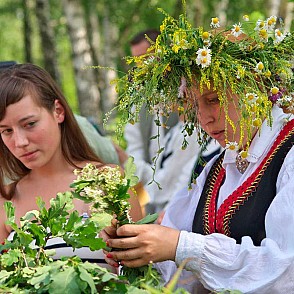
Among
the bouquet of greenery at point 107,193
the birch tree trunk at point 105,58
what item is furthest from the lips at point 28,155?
the birch tree trunk at point 105,58

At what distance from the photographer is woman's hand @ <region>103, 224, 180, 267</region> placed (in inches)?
96.0

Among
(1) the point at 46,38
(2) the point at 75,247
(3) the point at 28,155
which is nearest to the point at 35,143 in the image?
(3) the point at 28,155

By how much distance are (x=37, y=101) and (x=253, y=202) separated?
120cm

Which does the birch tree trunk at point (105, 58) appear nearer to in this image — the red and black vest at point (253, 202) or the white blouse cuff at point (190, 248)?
the red and black vest at point (253, 202)

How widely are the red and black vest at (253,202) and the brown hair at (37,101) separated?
0.98 metres

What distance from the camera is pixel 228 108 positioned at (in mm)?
2607

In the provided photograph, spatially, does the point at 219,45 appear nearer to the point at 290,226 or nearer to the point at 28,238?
the point at 290,226

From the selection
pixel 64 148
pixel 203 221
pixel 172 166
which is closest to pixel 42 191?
pixel 64 148

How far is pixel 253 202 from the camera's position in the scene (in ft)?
8.46

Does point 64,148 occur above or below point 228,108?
below

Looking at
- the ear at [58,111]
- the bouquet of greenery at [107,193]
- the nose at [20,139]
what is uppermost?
the ear at [58,111]

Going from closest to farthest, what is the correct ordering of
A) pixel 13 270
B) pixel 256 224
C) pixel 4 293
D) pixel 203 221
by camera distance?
pixel 4 293
pixel 13 270
pixel 256 224
pixel 203 221

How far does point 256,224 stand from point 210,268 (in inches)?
9.1

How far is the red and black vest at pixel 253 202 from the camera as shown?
2547 mm
